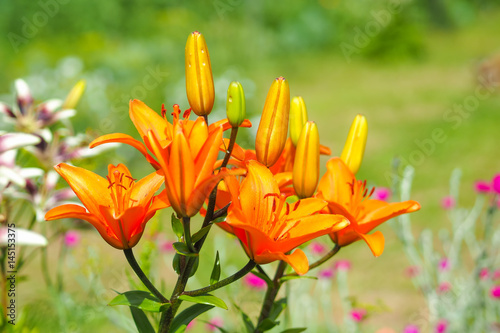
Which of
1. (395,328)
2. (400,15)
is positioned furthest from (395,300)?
(400,15)

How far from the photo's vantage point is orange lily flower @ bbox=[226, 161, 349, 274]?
0.68 meters

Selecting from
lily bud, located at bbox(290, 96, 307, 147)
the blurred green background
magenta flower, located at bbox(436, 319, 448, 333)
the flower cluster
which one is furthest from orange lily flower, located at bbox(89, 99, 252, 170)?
the blurred green background

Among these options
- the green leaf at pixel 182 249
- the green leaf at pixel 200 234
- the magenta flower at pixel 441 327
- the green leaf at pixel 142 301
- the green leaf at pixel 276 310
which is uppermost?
the green leaf at pixel 200 234

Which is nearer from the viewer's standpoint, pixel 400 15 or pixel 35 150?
pixel 35 150

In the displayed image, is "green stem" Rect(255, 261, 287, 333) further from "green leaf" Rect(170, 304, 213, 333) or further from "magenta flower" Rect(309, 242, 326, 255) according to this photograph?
"magenta flower" Rect(309, 242, 326, 255)

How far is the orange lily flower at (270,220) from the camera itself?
684mm

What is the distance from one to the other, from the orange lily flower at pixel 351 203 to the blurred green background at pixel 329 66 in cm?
190

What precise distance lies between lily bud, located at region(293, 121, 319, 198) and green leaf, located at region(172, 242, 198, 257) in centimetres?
19

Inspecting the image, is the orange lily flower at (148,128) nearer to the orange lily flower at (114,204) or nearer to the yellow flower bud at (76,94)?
the orange lily flower at (114,204)

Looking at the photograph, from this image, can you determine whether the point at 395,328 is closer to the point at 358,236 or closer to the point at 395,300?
the point at 395,300

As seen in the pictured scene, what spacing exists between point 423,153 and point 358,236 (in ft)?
13.3

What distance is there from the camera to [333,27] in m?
8.39

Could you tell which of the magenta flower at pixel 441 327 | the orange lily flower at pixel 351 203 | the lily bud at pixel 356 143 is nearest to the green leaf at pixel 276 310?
the orange lily flower at pixel 351 203

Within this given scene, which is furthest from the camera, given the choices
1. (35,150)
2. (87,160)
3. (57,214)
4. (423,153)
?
(423,153)
